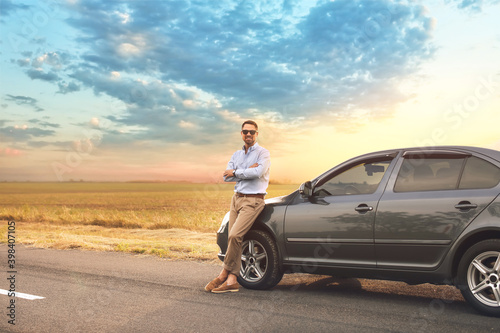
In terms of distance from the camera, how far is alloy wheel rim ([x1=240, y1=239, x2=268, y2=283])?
6.83 metres

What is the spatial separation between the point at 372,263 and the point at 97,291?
11.6ft

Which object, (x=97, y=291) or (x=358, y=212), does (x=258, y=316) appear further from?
(x=97, y=291)

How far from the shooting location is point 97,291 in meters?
6.64

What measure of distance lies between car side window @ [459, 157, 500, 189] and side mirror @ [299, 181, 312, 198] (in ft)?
5.87

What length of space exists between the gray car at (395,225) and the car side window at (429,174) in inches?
0.4

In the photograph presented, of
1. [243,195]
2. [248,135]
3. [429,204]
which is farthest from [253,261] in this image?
[429,204]

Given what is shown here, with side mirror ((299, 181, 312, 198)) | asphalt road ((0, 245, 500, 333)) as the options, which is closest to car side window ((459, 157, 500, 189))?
asphalt road ((0, 245, 500, 333))

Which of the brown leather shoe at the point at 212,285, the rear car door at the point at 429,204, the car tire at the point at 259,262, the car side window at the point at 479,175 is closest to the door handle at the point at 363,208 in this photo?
the rear car door at the point at 429,204

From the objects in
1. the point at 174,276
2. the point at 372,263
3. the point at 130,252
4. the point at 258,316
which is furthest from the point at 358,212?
the point at 130,252

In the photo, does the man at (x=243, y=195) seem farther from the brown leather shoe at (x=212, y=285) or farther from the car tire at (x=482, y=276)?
the car tire at (x=482, y=276)

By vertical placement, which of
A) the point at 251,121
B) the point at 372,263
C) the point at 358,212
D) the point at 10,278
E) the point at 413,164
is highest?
the point at 251,121

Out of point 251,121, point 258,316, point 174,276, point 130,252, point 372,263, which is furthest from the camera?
point 130,252

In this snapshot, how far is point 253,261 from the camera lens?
6875 millimetres

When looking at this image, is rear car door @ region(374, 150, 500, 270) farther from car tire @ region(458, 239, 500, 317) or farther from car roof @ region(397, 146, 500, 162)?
car tire @ region(458, 239, 500, 317)
